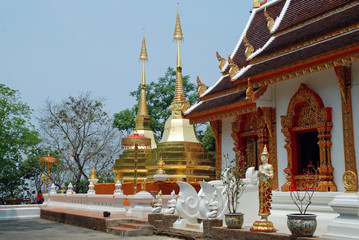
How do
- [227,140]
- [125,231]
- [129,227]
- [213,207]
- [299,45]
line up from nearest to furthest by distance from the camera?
[213,207], [299,45], [125,231], [129,227], [227,140]

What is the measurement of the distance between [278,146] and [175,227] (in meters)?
3.59

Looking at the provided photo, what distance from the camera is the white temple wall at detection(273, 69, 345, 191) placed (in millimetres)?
9547

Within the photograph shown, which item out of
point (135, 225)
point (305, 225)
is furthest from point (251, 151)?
point (305, 225)

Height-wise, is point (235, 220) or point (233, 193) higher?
point (233, 193)

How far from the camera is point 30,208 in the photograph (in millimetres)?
20062

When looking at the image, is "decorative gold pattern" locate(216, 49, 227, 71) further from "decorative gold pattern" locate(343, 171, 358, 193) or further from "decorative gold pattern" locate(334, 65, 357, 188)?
"decorative gold pattern" locate(343, 171, 358, 193)

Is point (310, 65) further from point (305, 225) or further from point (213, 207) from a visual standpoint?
point (305, 225)

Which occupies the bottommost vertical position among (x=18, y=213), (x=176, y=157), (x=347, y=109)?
(x=18, y=213)

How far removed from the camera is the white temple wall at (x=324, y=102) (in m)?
9.55

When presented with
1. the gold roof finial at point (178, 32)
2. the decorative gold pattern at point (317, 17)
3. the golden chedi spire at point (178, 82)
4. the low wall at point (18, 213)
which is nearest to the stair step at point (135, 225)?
the decorative gold pattern at point (317, 17)

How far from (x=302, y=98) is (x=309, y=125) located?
2.32 ft

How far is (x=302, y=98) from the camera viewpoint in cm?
1041

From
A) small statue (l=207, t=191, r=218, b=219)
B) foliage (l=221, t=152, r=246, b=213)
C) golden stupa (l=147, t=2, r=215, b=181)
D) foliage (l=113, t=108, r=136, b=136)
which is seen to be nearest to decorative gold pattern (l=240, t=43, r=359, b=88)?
foliage (l=221, t=152, r=246, b=213)

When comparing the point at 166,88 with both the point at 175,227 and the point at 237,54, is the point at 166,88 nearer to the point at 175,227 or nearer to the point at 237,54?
the point at 237,54
